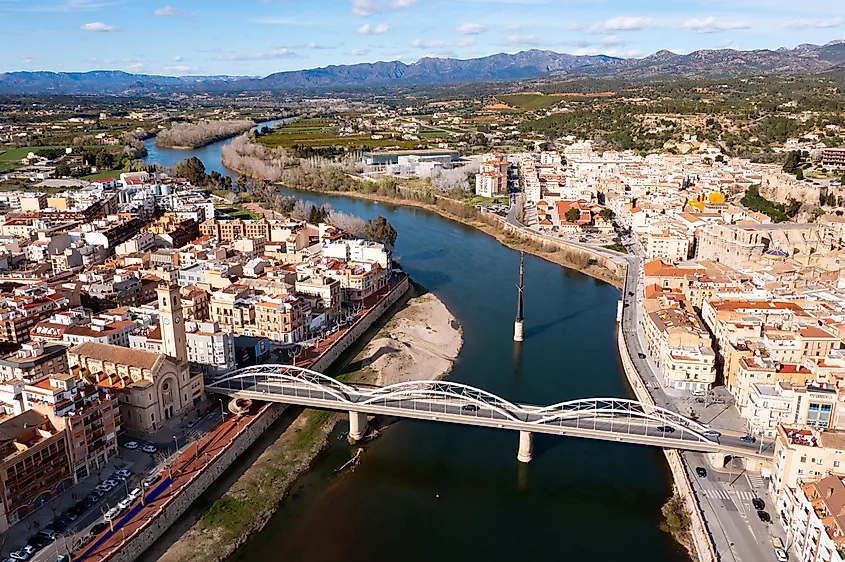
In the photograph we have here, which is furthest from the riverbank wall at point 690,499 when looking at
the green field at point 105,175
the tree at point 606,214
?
the green field at point 105,175

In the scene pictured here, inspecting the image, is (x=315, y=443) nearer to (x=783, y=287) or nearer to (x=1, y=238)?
(x=783, y=287)

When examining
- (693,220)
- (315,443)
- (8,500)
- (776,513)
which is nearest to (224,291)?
(315,443)

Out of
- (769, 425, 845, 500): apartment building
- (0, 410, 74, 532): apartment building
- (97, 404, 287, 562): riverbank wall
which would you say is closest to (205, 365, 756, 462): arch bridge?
(97, 404, 287, 562): riverbank wall

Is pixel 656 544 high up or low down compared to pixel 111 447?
down

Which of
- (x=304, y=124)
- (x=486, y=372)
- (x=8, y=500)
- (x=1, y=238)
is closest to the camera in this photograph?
(x=8, y=500)

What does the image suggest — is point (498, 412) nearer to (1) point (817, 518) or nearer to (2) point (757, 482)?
(2) point (757, 482)

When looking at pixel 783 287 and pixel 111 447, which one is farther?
pixel 783 287

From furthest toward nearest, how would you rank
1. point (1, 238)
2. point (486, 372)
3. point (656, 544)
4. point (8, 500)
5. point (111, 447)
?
1. point (1, 238)
2. point (486, 372)
3. point (111, 447)
4. point (656, 544)
5. point (8, 500)

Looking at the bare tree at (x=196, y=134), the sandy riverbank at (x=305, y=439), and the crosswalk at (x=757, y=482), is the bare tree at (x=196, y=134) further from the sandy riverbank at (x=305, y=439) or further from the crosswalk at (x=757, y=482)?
the crosswalk at (x=757, y=482)
